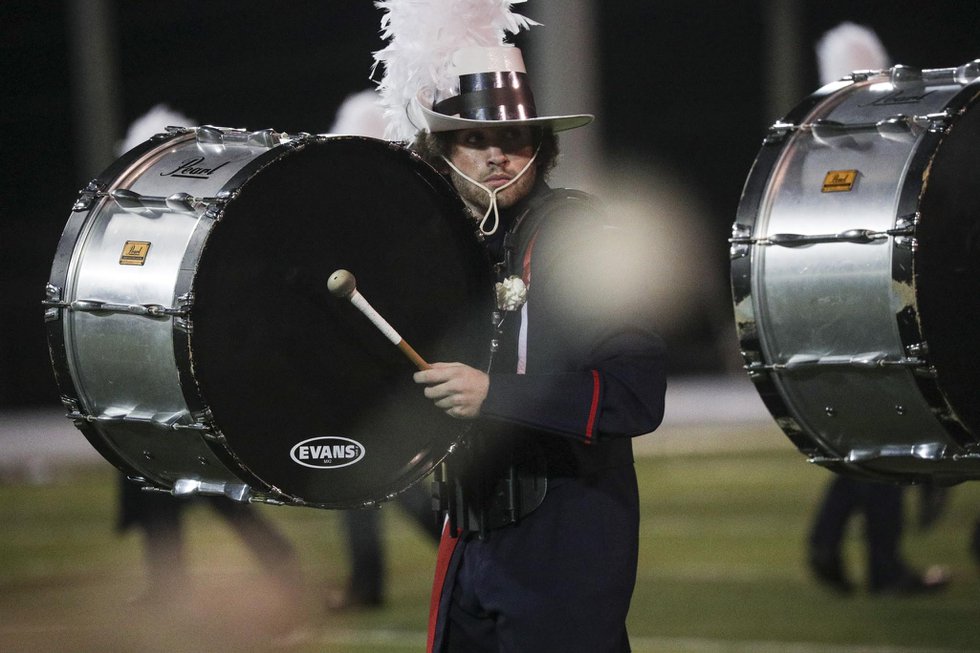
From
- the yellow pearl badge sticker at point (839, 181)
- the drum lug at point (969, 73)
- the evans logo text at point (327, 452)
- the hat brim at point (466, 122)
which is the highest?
the drum lug at point (969, 73)

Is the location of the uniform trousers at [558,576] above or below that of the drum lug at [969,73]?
below

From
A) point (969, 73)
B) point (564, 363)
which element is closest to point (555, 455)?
point (564, 363)

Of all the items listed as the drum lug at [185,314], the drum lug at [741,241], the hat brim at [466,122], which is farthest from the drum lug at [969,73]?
the drum lug at [185,314]

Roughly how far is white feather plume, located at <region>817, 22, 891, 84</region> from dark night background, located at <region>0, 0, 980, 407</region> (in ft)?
41.1

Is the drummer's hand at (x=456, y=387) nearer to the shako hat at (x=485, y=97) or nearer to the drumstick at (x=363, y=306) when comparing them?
the drumstick at (x=363, y=306)

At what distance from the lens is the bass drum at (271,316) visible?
8.80 feet

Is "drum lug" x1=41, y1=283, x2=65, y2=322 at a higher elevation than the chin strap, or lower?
lower

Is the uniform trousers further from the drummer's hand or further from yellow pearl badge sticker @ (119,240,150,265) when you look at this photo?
yellow pearl badge sticker @ (119,240,150,265)

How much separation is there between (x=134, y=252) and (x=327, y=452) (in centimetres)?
54

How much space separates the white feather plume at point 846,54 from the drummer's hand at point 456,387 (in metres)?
1.46

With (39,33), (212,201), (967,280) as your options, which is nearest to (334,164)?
(212,201)

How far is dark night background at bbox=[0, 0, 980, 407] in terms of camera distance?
1670 cm

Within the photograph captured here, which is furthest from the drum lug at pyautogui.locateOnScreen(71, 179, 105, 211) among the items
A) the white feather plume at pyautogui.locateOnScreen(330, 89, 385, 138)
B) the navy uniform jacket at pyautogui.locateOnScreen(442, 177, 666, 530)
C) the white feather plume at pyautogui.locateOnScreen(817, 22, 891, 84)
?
the white feather plume at pyautogui.locateOnScreen(330, 89, 385, 138)

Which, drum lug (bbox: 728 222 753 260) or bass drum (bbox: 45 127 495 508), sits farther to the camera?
drum lug (bbox: 728 222 753 260)
